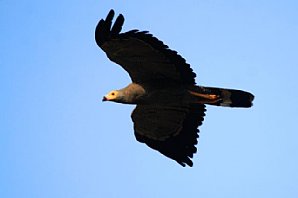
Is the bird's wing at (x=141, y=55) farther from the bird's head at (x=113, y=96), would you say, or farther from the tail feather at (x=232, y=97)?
the tail feather at (x=232, y=97)

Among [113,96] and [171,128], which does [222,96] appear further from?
[113,96]

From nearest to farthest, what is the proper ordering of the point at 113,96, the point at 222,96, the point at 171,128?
the point at 113,96
the point at 222,96
the point at 171,128

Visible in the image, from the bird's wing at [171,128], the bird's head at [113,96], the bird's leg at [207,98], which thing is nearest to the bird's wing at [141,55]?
the bird's leg at [207,98]

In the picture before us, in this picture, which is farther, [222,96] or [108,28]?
[222,96]

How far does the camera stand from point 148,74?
13.2 metres

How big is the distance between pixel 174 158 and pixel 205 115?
4.00 ft

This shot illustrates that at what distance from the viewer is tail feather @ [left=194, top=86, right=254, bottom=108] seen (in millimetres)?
13451

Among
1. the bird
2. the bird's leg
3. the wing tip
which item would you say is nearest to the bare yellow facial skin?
the bird

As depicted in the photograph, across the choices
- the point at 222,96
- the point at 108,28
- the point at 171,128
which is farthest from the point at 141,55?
the point at 171,128

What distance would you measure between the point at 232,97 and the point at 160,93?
1593mm

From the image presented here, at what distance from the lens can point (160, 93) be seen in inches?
525

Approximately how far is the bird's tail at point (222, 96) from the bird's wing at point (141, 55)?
1.01 ft

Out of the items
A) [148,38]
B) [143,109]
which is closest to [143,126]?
[143,109]

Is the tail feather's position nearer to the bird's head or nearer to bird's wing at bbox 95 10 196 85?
bird's wing at bbox 95 10 196 85
